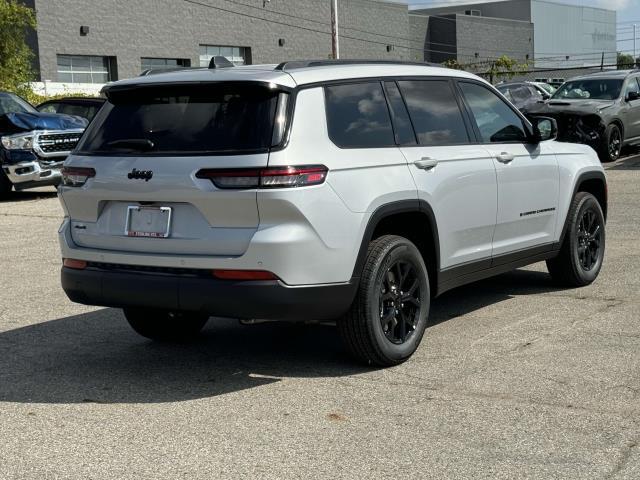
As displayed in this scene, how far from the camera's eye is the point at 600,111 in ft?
68.7

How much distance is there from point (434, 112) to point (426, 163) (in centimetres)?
52

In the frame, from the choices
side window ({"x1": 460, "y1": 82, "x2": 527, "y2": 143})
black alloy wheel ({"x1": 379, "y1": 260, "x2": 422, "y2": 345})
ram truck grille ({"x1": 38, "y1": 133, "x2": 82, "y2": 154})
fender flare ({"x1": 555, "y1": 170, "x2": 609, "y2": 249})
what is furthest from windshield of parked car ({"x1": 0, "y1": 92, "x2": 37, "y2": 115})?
black alloy wheel ({"x1": 379, "y1": 260, "x2": 422, "y2": 345})

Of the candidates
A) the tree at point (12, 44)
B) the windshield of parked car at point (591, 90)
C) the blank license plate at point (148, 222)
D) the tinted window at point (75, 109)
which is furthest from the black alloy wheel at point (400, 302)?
the tree at point (12, 44)

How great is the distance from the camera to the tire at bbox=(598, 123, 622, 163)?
21.0 metres

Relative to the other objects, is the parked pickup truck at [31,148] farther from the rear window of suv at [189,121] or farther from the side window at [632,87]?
the rear window of suv at [189,121]

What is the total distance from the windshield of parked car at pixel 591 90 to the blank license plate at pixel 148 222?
17.5 meters

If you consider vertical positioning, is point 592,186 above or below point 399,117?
below

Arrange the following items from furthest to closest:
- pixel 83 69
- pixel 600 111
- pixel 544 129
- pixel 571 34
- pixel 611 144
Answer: pixel 571 34
pixel 83 69
pixel 611 144
pixel 600 111
pixel 544 129

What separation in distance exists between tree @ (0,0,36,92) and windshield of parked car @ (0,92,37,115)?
1923 centimetres

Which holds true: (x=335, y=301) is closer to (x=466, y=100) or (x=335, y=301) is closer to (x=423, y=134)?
(x=423, y=134)

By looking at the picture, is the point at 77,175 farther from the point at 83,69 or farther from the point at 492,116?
the point at 83,69

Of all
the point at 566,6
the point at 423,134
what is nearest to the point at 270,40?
the point at 566,6

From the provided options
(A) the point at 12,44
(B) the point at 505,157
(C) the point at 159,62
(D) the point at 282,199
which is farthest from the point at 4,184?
(C) the point at 159,62

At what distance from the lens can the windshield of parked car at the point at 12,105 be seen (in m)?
18.7
